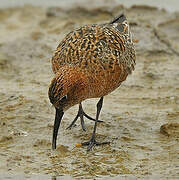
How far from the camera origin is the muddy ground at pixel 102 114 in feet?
24.7

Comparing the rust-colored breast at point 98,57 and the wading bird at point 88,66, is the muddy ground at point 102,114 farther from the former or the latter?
the rust-colored breast at point 98,57

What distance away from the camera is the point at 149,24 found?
14.4 metres

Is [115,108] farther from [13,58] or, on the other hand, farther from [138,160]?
[13,58]

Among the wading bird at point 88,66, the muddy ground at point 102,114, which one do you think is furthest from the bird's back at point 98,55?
the muddy ground at point 102,114

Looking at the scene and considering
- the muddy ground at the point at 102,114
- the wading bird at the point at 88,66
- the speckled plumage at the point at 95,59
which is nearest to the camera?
the muddy ground at the point at 102,114

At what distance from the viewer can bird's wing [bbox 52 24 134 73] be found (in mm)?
8000

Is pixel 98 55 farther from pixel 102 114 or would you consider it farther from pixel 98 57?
pixel 102 114

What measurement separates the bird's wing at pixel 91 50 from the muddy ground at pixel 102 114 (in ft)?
4.18

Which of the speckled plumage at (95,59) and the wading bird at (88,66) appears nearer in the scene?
the wading bird at (88,66)

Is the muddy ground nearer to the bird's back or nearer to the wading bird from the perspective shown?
the wading bird

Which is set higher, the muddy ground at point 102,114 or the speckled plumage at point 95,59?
the speckled plumage at point 95,59

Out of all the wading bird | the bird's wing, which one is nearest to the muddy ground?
the wading bird

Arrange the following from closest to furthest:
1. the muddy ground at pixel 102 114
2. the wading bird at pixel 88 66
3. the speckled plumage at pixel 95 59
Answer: the muddy ground at pixel 102 114 → the wading bird at pixel 88 66 → the speckled plumage at pixel 95 59

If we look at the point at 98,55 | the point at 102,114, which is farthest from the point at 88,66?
the point at 102,114
